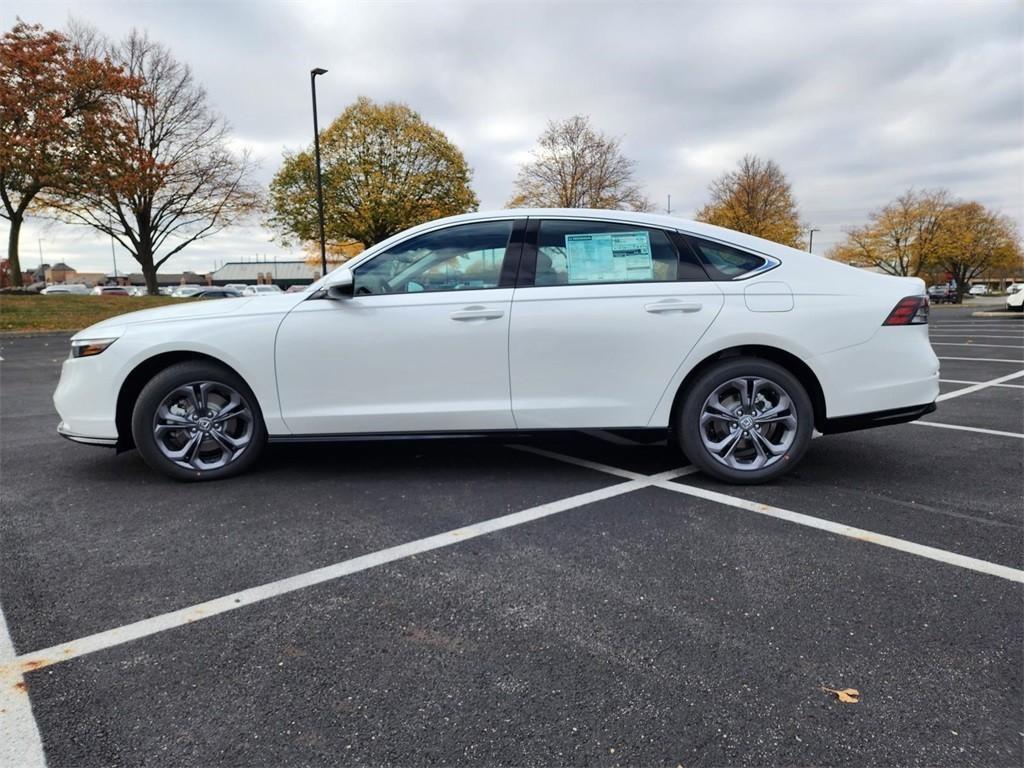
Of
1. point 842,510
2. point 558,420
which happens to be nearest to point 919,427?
point 842,510

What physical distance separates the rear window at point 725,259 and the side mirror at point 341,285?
2045mm

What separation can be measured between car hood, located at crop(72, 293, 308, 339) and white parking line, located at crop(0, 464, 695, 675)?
171cm

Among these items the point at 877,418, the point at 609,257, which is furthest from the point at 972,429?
the point at 609,257

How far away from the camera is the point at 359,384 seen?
3570 millimetres

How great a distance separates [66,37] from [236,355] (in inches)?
1063

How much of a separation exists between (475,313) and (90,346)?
91.4 inches

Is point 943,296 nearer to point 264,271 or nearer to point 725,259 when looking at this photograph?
point 725,259

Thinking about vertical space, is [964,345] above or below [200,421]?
below

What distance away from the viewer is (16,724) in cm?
169

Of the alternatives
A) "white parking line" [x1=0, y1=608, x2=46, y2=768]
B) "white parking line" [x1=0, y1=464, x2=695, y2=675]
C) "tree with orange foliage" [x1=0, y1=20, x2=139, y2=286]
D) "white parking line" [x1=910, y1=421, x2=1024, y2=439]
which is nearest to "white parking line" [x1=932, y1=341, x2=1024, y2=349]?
"white parking line" [x1=910, y1=421, x2=1024, y2=439]

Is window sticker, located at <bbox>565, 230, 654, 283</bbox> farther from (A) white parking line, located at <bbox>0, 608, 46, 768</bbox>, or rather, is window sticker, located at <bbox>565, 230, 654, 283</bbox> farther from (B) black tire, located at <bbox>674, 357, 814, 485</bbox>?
(A) white parking line, located at <bbox>0, 608, 46, 768</bbox>

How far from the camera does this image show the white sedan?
3508 millimetres

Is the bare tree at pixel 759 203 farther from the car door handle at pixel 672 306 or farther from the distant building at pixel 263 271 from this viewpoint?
the distant building at pixel 263 271

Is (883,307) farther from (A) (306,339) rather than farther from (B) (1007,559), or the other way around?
(A) (306,339)
